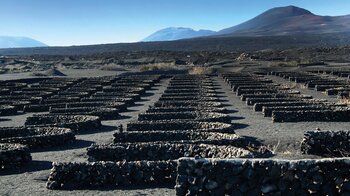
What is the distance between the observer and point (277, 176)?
953cm

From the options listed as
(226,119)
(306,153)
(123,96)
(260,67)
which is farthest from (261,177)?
(260,67)

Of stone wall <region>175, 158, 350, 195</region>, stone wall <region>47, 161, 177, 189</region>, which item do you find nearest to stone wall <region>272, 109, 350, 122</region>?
stone wall <region>47, 161, 177, 189</region>

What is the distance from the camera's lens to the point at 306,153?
1542 centimetres

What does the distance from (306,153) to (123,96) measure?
21.0 m

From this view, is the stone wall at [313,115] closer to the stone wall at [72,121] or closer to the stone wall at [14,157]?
the stone wall at [72,121]

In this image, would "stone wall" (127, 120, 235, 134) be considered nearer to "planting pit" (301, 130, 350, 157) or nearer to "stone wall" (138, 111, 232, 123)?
"stone wall" (138, 111, 232, 123)

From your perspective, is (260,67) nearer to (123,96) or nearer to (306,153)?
(123,96)

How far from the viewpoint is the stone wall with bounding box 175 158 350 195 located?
9461 millimetres

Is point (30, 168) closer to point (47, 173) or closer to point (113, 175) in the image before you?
point (47, 173)

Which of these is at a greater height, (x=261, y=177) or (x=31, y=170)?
(x=261, y=177)

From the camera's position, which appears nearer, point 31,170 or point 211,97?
point 31,170

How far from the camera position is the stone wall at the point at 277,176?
9461mm

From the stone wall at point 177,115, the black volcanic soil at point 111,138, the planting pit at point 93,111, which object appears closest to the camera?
the black volcanic soil at point 111,138

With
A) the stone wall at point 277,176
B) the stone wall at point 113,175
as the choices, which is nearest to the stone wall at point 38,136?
the stone wall at point 113,175
